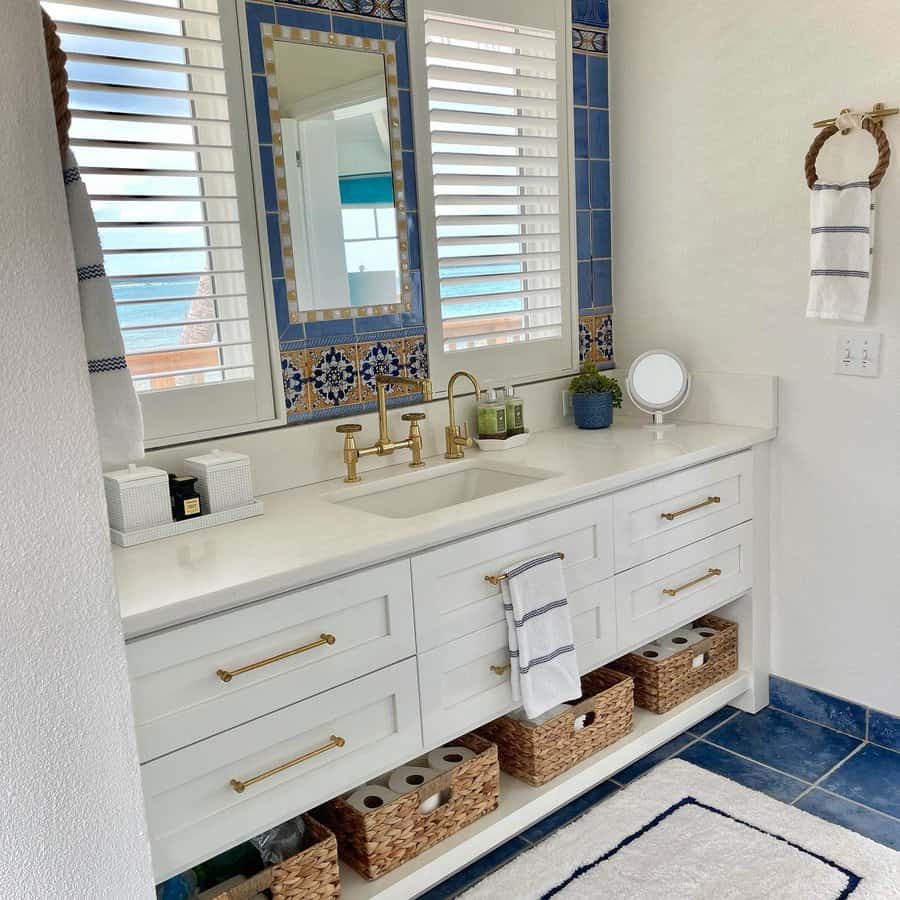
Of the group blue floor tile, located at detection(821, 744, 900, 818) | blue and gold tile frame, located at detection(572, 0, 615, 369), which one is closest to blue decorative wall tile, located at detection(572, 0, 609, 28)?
blue and gold tile frame, located at detection(572, 0, 615, 369)

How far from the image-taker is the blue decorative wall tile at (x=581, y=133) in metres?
2.83

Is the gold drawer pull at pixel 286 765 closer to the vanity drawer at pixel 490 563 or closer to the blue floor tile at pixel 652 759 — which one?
the vanity drawer at pixel 490 563

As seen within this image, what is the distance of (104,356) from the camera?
1.14m

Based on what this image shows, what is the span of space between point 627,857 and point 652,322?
1.59 meters

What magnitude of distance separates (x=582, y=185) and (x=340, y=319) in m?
1.00

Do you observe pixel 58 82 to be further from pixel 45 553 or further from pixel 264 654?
pixel 264 654

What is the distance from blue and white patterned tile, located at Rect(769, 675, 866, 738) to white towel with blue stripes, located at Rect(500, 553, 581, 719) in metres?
0.98

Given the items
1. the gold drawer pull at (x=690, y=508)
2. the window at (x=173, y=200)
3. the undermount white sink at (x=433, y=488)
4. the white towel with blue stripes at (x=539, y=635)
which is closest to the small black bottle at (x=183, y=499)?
the window at (x=173, y=200)

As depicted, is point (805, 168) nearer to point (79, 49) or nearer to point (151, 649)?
point (79, 49)

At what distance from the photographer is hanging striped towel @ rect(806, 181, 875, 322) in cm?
232

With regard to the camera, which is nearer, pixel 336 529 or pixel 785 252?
pixel 336 529

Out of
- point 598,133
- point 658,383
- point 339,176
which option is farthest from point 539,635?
point 598,133

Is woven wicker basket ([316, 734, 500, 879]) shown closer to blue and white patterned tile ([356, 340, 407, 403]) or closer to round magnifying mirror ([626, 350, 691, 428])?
blue and white patterned tile ([356, 340, 407, 403])

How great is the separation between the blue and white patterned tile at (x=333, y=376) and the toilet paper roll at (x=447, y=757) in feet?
2.90
